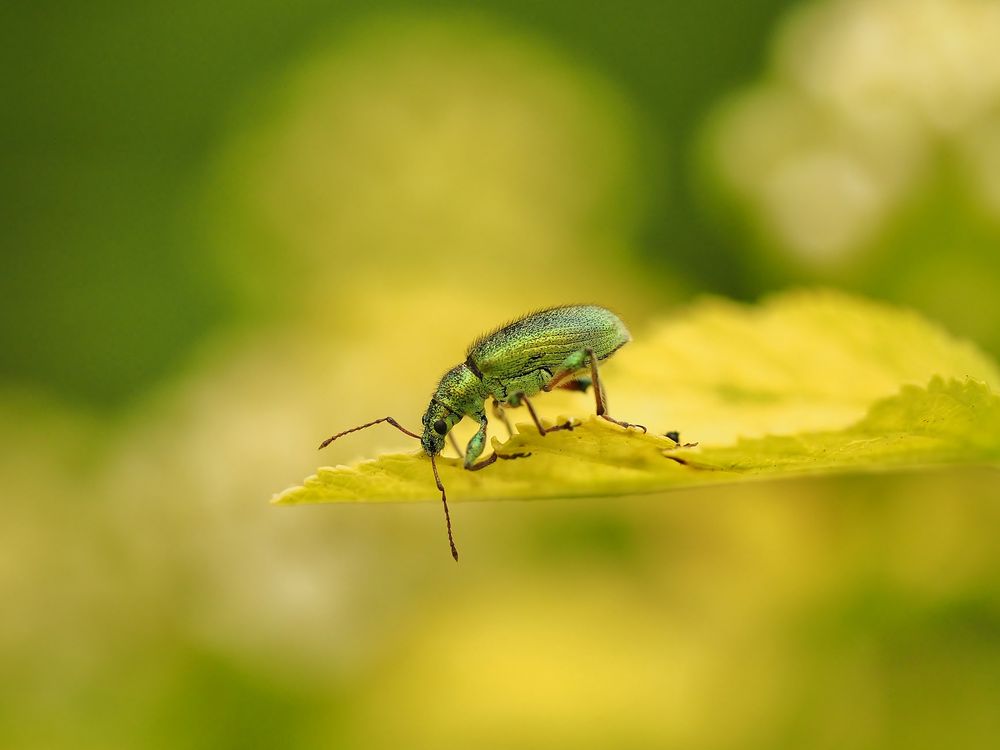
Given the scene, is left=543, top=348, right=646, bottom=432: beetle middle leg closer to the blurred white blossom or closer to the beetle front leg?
the beetle front leg

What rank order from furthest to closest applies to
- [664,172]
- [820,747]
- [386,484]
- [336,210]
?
[664,172] < [336,210] < [820,747] < [386,484]

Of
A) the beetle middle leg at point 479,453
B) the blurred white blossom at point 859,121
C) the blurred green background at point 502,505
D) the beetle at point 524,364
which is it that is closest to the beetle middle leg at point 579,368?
the beetle at point 524,364

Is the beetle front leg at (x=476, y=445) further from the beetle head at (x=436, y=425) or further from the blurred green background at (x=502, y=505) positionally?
the blurred green background at (x=502, y=505)

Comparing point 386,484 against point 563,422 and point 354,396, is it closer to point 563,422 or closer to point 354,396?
point 563,422

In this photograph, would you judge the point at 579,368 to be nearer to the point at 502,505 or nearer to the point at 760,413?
the point at 760,413

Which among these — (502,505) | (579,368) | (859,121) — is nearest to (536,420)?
(579,368)

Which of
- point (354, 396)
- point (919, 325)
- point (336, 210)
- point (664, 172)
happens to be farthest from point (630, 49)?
point (919, 325)

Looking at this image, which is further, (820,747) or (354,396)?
(354,396)
